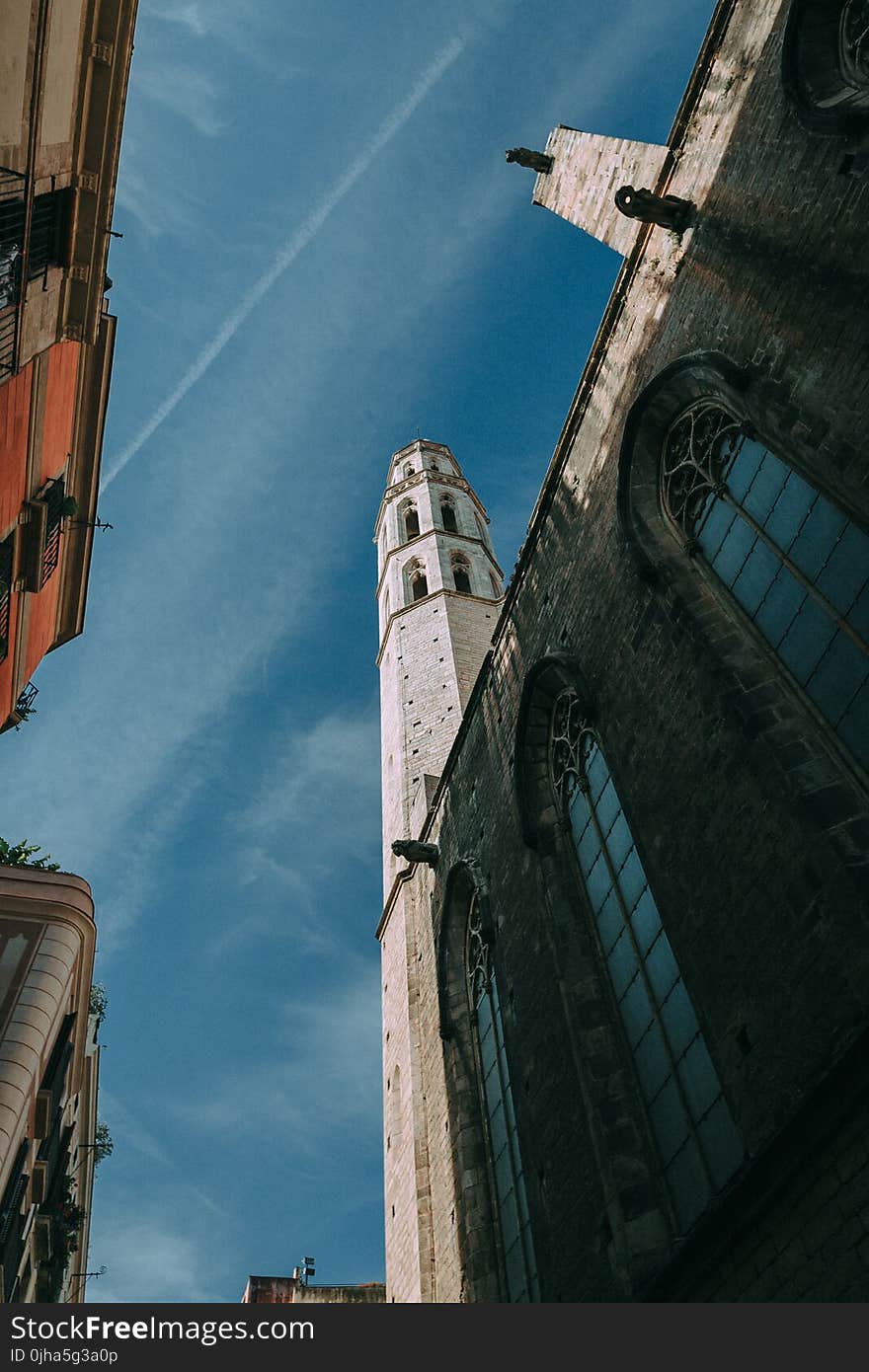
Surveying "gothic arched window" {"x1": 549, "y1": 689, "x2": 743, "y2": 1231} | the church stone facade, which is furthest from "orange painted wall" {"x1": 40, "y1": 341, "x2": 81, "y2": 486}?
"gothic arched window" {"x1": 549, "y1": 689, "x2": 743, "y2": 1231}

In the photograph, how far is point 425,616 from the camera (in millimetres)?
26125

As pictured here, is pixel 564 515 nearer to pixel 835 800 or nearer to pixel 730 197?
pixel 730 197

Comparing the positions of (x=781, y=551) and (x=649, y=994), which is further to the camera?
(x=649, y=994)

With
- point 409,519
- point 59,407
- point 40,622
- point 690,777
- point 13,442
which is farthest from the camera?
point 409,519

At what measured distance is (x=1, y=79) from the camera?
6.70 m

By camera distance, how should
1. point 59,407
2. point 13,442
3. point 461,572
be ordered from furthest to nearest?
point 461,572
point 59,407
point 13,442

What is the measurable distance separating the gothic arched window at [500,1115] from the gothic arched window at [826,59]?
9.65 metres

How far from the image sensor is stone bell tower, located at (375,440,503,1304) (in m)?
13.7

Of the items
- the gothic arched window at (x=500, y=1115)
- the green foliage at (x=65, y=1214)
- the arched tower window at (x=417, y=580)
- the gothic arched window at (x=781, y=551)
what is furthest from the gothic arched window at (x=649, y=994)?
the arched tower window at (x=417, y=580)

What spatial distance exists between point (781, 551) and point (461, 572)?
70.4 feet

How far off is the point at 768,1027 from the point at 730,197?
7626mm

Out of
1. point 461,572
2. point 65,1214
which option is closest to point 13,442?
point 65,1214

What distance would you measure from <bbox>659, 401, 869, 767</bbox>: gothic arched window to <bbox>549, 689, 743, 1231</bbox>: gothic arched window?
8.00 feet

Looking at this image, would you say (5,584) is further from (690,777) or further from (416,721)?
(416,721)
